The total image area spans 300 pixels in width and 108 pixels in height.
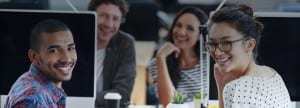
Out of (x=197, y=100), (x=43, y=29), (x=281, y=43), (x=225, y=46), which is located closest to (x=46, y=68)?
(x=43, y=29)

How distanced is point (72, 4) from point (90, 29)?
0.14 metres

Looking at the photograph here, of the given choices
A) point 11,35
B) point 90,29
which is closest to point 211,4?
point 90,29

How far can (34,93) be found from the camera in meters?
2.37

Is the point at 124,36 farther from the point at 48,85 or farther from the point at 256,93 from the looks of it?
the point at 256,93

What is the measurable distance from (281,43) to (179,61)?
0.47m

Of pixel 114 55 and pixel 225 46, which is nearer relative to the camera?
pixel 225 46

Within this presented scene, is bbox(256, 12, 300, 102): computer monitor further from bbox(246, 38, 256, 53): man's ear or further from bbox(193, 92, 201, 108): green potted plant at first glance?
bbox(193, 92, 201, 108): green potted plant

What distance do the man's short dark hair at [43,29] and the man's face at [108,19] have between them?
0.16 metres

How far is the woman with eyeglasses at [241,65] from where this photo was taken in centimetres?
229

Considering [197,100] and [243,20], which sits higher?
[243,20]

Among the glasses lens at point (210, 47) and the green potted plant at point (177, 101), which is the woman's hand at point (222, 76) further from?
the green potted plant at point (177, 101)

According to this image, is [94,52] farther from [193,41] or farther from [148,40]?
[193,41]

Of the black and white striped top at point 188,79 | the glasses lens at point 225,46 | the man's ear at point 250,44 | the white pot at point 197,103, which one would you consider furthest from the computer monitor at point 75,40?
the man's ear at point 250,44

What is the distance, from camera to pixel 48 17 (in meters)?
2.42
